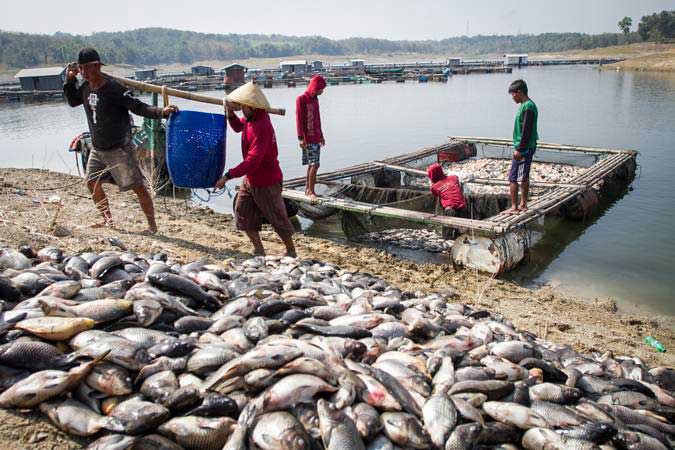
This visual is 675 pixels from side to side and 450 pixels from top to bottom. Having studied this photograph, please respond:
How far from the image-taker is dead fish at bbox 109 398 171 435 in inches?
112

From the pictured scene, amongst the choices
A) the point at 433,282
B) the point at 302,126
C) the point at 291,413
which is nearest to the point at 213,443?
the point at 291,413

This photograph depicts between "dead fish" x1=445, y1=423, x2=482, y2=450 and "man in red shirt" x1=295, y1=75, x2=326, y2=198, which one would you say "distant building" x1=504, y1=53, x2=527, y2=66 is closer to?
"man in red shirt" x1=295, y1=75, x2=326, y2=198

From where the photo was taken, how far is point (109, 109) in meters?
6.62

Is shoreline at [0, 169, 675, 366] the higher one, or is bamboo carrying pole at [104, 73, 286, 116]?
bamboo carrying pole at [104, 73, 286, 116]

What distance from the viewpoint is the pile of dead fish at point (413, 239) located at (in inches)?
368

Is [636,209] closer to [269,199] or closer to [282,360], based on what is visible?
[269,199]

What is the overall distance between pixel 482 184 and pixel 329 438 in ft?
32.6

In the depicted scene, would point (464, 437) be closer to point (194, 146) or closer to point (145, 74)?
point (194, 146)

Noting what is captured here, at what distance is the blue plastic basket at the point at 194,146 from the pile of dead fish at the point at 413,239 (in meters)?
3.87

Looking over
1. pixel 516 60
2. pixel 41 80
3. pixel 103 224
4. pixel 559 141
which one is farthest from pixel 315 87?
pixel 516 60

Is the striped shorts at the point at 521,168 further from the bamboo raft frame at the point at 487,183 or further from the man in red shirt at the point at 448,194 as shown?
the man in red shirt at the point at 448,194

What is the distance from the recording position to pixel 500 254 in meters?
7.79

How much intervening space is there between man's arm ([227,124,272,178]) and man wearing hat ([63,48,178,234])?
1.25 m

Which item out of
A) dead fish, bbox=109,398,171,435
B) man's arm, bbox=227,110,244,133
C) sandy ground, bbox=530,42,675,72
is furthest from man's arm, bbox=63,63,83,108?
sandy ground, bbox=530,42,675,72
